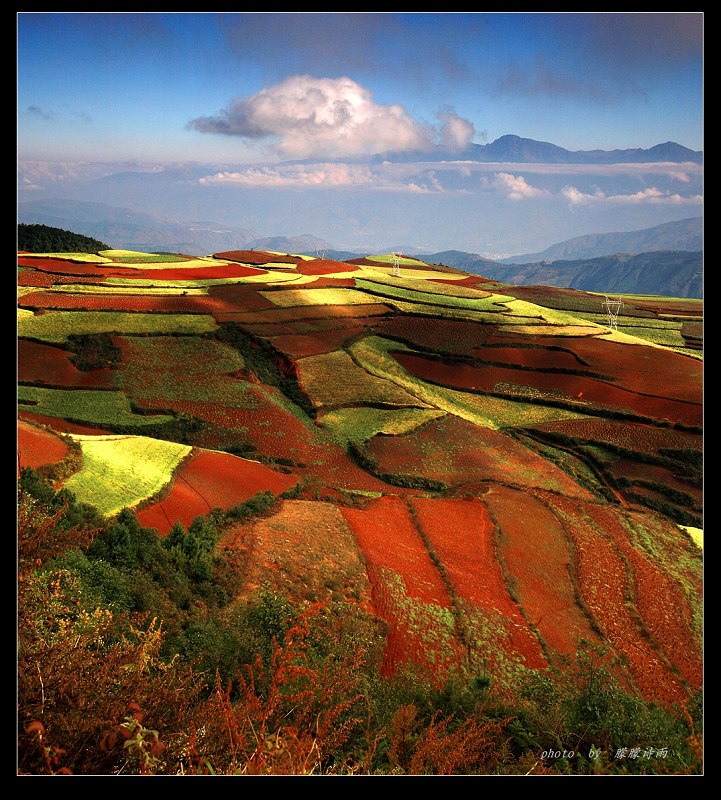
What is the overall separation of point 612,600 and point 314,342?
107 ft

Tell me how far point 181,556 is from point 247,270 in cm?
6407

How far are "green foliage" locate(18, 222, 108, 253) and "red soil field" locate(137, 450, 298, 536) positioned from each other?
69437 millimetres

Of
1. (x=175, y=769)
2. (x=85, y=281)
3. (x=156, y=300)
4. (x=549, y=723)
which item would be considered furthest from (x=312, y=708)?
(x=85, y=281)

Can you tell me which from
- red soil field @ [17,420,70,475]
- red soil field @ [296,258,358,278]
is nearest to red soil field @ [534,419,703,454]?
red soil field @ [17,420,70,475]

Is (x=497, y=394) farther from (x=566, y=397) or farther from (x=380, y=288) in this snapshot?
(x=380, y=288)

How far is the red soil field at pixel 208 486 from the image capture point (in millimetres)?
17125

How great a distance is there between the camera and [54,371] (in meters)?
33.8

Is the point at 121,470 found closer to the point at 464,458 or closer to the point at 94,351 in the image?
the point at 464,458

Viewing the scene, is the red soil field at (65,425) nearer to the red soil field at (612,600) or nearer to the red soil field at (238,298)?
the red soil field at (612,600)

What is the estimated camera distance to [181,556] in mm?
13250

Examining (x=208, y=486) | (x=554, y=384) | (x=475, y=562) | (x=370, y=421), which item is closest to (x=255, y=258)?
(x=554, y=384)

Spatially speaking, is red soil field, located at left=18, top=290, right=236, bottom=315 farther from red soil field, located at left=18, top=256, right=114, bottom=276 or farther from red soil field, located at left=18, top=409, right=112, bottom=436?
red soil field, located at left=18, top=409, right=112, bottom=436

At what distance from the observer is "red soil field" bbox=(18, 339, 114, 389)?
107 ft
